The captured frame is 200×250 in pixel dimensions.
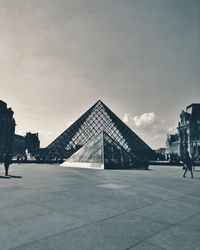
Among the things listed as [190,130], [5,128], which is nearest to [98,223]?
[190,130]

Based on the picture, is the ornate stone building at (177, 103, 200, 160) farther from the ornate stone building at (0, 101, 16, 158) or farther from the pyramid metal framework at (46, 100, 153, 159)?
the ornate stone building at (0, 101, 16, 158)

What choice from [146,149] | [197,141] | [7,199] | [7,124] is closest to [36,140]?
[7,124]

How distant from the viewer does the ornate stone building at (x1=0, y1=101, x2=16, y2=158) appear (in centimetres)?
8256

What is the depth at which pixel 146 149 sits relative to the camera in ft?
149

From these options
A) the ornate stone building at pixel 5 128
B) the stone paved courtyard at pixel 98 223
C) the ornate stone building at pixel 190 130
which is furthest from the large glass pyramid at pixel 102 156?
the ornate stone building at pixel 5 128

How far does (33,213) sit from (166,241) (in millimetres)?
3061

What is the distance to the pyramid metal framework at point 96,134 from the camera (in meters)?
45.7

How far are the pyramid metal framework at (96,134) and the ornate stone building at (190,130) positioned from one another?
1368 inches

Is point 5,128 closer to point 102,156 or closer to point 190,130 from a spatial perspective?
point 190,130

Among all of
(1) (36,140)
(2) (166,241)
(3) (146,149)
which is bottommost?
(2) (166,241)

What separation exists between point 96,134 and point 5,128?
49.6m

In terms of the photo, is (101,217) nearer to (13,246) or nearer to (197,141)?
(13,246)

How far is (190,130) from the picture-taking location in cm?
7869

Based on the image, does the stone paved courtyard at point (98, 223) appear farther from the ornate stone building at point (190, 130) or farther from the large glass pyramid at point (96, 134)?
the ornate stone building at point (190, 130)
